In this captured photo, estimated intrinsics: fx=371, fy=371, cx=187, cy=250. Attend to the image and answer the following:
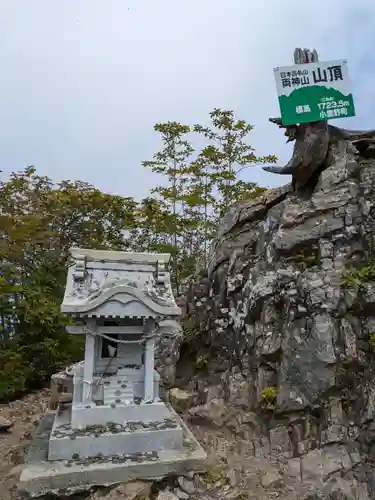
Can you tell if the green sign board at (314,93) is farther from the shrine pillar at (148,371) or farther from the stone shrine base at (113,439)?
the stone shrine base at (113,439)

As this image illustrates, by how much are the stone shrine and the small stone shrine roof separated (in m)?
0.02

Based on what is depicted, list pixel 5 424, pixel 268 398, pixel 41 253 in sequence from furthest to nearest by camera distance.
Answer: pixel 41 253 → pixel 5 424 → pixel 268 398

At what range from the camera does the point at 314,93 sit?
10398mm

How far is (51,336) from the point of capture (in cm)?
1310

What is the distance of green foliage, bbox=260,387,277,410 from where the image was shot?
8961 millimetres

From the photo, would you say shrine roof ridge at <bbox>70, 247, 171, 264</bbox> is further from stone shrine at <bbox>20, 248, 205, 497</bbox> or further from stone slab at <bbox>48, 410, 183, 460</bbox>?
stone slab at <bbox>48, 410, 183, 460</bbox>

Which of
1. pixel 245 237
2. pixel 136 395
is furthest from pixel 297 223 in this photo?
pixel 136 395

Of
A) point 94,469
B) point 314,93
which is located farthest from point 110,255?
point 314,93

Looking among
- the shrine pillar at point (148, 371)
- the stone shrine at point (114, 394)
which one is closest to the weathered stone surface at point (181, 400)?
the stone shrine at point (114, 394)

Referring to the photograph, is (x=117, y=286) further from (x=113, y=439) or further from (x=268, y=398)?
(x=268, y=398)

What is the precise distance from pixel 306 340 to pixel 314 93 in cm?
676

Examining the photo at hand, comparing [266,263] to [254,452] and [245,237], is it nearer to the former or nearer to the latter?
[245,237]

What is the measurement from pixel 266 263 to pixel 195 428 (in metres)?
4.88

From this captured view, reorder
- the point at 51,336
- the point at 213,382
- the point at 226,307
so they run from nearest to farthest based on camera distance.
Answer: the point at 213,382 < the point at 226,307 < the point at 51,336
